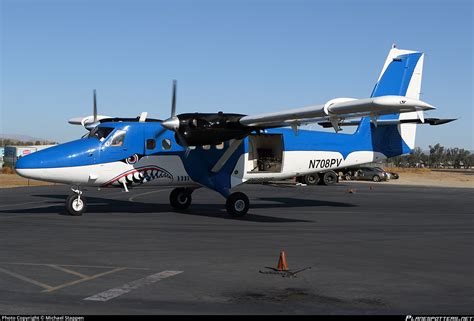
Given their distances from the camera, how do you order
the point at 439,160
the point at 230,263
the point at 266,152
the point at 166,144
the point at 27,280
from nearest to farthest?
the point at 27,280 → the point at 230,263 → the point at 166,144 → the point at 266,152 → the point at 439,160

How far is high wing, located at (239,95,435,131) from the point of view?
15.2 meters

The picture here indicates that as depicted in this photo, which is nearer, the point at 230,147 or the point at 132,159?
the point at 132,159

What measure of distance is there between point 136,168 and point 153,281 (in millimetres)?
11307

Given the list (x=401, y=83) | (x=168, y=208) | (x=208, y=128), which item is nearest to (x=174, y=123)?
(x=208, y=128)

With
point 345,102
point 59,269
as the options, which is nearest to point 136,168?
point 345,102

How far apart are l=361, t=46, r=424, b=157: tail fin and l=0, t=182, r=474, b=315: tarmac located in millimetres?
4475

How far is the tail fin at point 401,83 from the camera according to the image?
80.7 ft

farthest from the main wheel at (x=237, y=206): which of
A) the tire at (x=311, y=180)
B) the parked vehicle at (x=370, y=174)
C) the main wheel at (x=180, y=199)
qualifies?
the parked vehicle at (x=370, y=174)

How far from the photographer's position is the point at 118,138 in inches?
799

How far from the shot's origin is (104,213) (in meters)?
21.7

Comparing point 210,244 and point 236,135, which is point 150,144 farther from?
point 210,244

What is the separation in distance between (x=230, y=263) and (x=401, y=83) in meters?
16.1

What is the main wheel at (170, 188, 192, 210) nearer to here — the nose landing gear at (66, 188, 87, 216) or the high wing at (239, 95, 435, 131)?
the nose landing gear at (66, 188, 87, 216)

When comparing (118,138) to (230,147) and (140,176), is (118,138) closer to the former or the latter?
(140,176)
